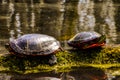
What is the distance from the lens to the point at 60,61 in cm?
1155

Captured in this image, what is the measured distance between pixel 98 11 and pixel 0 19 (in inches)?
297

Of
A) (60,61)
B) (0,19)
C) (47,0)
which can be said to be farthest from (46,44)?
(47,0)

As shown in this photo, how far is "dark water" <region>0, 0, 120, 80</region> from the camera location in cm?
1908

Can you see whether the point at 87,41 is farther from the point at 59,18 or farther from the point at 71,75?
the point at 59,18

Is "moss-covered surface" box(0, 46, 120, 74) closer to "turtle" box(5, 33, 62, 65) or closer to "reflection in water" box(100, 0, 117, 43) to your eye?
"turtle" box(5, 33, 62, 65)

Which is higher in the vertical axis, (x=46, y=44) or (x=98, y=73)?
(x=46, y=44)

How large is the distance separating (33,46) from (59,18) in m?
13.0

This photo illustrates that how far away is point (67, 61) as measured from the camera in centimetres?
1160

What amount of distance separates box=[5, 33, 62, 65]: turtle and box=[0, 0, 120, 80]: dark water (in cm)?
118

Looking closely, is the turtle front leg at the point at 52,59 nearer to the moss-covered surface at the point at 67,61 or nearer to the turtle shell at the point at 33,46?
the moss-covered surface at the point at 67,61

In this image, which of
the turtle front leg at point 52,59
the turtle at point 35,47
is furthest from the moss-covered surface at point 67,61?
the turtle at point 35,47

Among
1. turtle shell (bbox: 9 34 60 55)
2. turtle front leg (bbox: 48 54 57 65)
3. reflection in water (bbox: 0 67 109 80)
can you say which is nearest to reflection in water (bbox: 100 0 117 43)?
reflection in water (bbox: 0 67 109 80)

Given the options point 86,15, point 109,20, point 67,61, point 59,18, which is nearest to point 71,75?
point 67,61

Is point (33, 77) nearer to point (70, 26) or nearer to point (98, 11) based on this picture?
point (70, 26)
